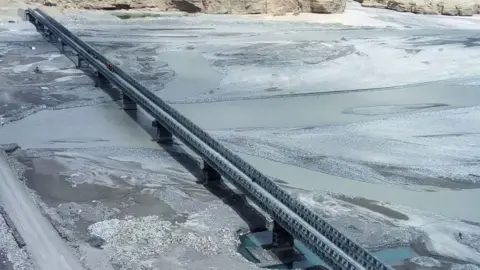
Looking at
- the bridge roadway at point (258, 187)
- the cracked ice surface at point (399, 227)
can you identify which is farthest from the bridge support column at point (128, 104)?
the cracked ice surface at point (399, 227)

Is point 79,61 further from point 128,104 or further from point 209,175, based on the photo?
point 209,175

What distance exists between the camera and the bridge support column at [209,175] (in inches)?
228

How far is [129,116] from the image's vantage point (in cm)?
774

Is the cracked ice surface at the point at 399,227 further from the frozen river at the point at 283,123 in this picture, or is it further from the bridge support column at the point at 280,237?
the bridge support column at the point at 280,237

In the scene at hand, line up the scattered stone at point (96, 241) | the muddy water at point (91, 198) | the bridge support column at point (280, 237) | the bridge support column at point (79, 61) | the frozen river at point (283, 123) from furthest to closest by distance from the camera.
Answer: the bridge support column at point (79, 61) → the frozen river at point (283, 123) → the muddy water at point (91, 198) → the bridge support column at point (280, 237) → the scattered stone at point (96, 241)

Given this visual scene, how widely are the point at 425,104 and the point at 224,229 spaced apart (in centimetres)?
464

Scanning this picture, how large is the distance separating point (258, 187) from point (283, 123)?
2707 mm

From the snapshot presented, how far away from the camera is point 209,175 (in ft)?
19.1

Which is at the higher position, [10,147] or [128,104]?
[128,104]

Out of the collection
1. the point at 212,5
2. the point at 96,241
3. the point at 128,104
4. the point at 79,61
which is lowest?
the point at 96,241

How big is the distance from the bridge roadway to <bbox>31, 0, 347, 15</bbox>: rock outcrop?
6.88 meters

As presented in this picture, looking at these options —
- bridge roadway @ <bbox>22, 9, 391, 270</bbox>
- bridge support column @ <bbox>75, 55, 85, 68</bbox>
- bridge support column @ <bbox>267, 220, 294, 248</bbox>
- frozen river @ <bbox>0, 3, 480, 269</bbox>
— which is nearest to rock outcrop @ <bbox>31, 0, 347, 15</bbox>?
frozen river @ <bbox>0, 3, 480, 269</bbox>

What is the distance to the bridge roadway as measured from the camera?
4.09 m

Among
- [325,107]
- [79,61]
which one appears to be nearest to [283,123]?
[325,107]
